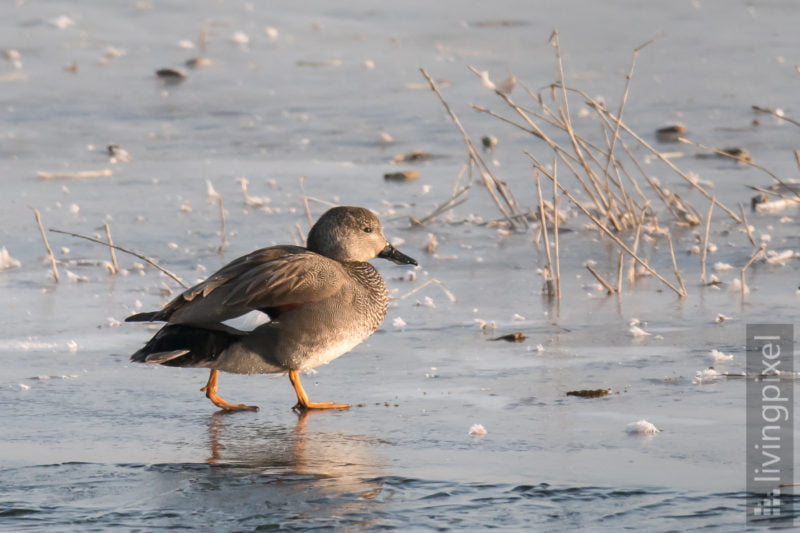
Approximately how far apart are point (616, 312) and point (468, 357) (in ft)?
3.46

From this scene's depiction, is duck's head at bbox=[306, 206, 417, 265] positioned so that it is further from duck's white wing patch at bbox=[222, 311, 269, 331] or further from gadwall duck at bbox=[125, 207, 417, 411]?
duck's white wing patch at bbox=[222, 311, 269, 331]

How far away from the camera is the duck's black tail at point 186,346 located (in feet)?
16.2

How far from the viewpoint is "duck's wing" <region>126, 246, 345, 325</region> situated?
5070mm

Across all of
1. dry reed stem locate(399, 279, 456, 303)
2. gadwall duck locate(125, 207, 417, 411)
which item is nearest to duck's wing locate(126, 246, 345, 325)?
gadwall duck locate(125, 207, 417, 411)

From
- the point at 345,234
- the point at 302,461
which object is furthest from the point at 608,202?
the point at 302,461

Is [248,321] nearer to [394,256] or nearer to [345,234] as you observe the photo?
[345,234]

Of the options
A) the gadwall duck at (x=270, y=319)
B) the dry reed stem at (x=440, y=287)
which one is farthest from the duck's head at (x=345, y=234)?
the dry reed stem at (x=440, y=287)

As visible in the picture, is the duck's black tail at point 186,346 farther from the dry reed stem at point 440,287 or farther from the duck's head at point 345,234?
the dry reed stem at point 440,287

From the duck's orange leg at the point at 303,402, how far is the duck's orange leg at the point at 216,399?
0.56ft

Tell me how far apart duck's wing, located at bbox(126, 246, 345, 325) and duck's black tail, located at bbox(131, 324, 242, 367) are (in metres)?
0.04

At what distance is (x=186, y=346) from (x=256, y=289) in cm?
35

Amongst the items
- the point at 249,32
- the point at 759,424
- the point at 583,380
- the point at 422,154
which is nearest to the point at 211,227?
the point at 422,154

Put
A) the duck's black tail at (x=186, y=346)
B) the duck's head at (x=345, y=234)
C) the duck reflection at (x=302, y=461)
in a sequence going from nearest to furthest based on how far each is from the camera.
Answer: the duck reflection at (x=302, y=461), the duck's black tail at (x=186, y=346), the duck's head at (x=345, y=234)

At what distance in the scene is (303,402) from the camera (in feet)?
16.8
